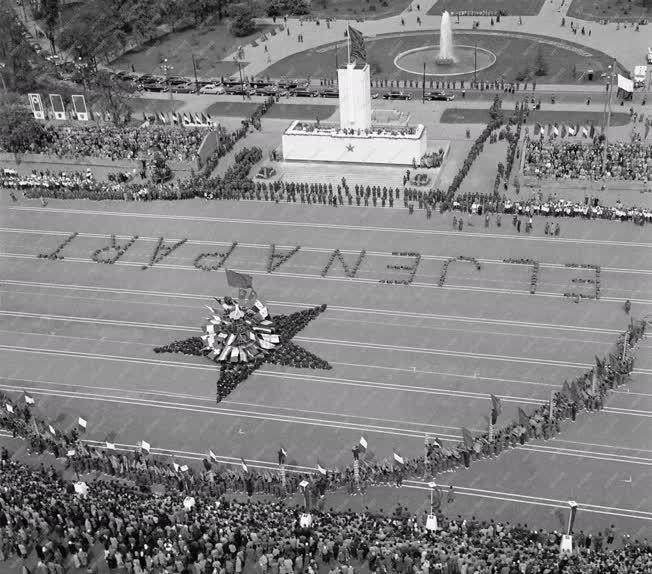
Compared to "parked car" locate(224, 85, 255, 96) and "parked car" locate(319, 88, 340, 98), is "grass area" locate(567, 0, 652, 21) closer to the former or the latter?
"parked car" locate(319, 88, 340, 98)

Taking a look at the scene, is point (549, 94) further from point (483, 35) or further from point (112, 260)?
point (112, 260)

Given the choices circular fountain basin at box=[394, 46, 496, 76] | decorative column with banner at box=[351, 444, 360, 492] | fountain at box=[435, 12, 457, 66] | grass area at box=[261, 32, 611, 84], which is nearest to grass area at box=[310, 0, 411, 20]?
grass area at box=[261, 32, 611, 84]

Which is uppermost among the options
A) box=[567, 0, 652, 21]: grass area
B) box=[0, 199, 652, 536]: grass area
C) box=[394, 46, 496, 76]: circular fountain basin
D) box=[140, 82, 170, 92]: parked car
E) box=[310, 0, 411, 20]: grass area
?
box=[567, 0, 652, 21]: grass area

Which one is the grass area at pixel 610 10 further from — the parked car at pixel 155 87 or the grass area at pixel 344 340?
the grass area at pixel 344 340

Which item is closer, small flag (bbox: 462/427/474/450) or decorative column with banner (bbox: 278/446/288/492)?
decorative column with banner (bbox: 278/446/288/492)

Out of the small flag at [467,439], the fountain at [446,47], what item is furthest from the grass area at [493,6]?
the small flag at [467,439]

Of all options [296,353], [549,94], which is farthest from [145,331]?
[549,94]

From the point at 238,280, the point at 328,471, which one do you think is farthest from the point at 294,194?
the point at 328,471

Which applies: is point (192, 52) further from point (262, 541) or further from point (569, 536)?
point (569, 536)
